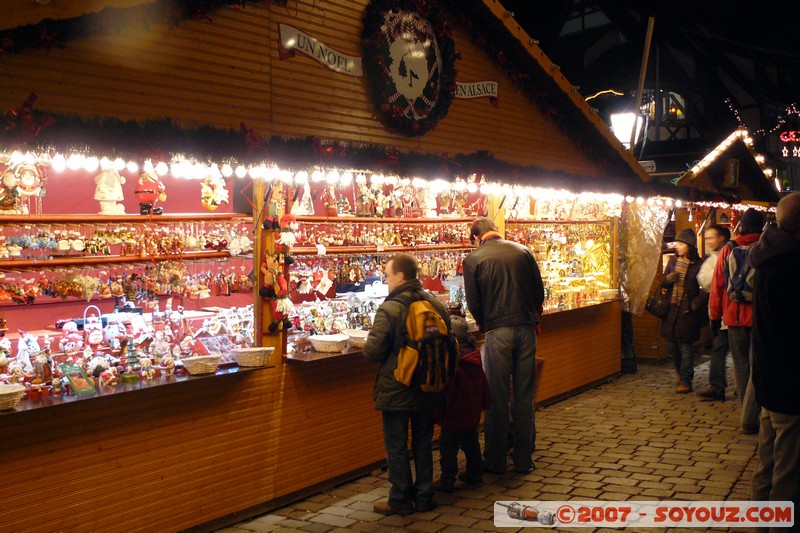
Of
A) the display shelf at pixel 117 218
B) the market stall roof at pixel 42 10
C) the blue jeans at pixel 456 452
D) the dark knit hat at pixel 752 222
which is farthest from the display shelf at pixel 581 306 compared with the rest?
the market stall roof at pixel 42 10

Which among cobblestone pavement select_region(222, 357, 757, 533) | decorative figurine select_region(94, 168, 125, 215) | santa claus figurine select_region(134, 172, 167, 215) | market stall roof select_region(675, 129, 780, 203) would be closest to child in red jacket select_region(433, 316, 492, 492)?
cobblestone pavement select_region(222, 357, 757, 533)

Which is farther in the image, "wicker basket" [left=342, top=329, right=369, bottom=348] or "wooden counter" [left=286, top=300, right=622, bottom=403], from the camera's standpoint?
"wooden counter" [left=286, top=300, right=622, bottom=403]

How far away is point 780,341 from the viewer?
3863 millimetres

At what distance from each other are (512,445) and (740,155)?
→ 41.4ft

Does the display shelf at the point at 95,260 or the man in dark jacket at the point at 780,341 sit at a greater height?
the display shelf at the point at 95,260

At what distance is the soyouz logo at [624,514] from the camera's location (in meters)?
4.79

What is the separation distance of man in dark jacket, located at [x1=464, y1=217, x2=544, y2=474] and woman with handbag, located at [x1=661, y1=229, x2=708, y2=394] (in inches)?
143

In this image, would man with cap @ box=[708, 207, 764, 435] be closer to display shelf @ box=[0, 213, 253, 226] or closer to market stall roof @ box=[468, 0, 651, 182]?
market stall roof @ box=[468, 0, 651, 182]

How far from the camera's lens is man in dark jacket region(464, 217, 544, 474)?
588 centimetres

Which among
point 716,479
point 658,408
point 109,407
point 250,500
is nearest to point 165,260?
point 109,407

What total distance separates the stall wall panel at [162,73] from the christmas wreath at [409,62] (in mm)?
1232

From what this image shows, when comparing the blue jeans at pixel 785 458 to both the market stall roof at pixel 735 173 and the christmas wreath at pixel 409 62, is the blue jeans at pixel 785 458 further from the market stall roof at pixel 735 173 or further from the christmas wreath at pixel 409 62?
the market stall roof at pixel 735 173

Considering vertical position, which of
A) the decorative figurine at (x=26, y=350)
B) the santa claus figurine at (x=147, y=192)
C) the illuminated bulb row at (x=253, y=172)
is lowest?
the decorative figurine at (x=26, y=350)

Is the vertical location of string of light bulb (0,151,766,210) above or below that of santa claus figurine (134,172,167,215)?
above
